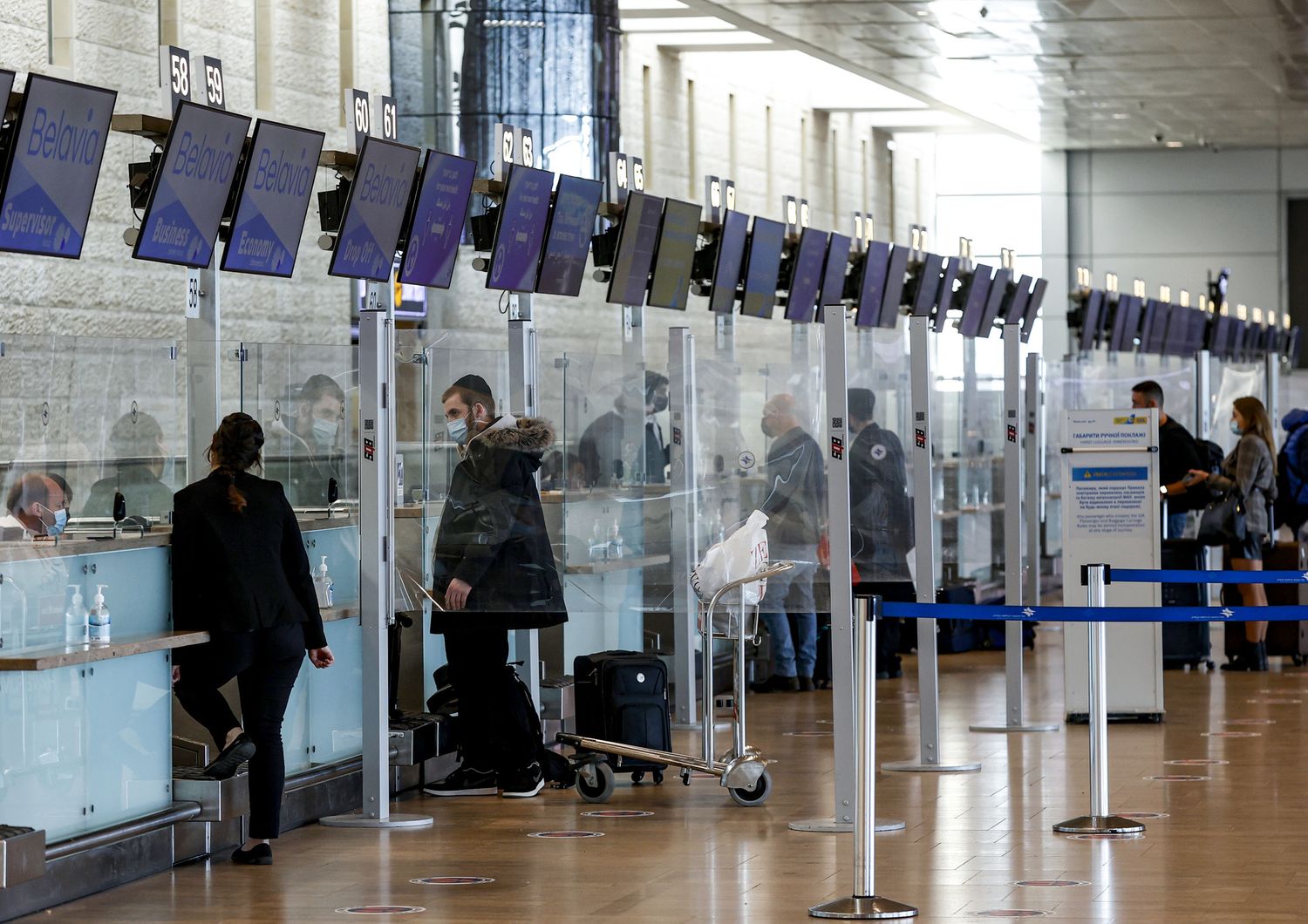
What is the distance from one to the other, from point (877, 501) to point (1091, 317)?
9.76 metres

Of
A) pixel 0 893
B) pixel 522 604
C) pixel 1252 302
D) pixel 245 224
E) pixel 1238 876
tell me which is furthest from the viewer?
pixel 1252 302

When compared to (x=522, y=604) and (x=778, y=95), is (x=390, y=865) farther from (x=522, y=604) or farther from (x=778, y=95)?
(x=778, y=95)

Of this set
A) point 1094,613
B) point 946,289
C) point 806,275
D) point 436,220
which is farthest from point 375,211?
point 946,289

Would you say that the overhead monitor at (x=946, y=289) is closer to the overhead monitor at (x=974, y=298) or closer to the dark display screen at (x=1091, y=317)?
the overhead monitor at (x=974, y=298)

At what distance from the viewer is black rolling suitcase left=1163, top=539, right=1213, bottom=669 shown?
11.5 metres

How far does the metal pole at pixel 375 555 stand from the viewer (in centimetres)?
705

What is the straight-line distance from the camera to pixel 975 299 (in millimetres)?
14414

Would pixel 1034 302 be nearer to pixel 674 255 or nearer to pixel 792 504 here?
pixel 674 255

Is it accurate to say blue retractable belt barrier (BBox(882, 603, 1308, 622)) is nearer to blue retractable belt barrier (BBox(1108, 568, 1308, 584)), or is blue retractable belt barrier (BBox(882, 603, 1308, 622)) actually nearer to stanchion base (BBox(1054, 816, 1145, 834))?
blue retractable belt barrier (BBox(1108, 568, 1308, 584))

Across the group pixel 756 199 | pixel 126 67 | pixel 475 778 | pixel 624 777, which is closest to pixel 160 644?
pixel 475 778

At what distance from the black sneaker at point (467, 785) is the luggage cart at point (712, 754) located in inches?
12.1

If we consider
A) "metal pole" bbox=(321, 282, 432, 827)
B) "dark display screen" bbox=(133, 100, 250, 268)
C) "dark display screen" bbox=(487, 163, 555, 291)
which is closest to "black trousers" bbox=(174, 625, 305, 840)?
"metal pole" bbox=(321, 282, 432, 827)

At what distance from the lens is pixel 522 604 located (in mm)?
7441

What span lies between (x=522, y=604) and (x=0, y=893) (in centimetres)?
244
